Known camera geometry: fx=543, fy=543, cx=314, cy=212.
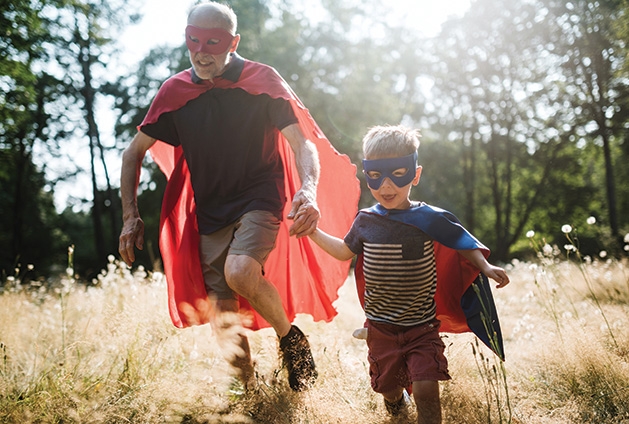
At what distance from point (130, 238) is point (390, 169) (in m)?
1.67

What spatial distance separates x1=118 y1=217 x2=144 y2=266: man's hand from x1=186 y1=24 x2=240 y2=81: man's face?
1058 millimetres

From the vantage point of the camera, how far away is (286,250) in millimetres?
3969

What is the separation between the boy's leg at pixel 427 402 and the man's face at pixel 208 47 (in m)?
2.32

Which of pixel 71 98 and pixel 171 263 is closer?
pixel 171 263

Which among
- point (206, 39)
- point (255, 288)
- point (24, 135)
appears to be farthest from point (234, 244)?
point (24, 135)

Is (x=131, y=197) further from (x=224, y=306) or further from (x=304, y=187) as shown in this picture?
(x=304, y=187)

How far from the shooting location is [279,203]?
3609mm

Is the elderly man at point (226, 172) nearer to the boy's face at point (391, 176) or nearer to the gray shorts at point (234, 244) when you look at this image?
the gray shorts at point (234, 244)

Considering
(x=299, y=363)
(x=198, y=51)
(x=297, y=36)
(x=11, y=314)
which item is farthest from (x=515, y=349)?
(x=297, y=36)

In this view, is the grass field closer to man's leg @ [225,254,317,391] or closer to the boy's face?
man's leg @ [225,254,317,391]

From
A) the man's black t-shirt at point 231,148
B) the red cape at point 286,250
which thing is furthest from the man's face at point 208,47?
the red cape at point 286,250

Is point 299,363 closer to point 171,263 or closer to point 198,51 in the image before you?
point 171,263

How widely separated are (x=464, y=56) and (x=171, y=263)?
20242mm

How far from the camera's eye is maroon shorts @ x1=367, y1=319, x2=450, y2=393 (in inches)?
109
